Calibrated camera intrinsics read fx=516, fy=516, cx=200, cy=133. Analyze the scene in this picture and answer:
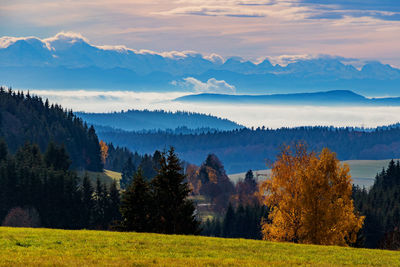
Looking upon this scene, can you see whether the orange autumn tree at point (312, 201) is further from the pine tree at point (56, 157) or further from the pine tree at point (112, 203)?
the pine tree at point (56, 157)

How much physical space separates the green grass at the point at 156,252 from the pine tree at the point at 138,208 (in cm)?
1462

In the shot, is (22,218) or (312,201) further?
(22,218)

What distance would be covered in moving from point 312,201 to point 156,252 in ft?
98.4

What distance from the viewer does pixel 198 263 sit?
30.3 meters

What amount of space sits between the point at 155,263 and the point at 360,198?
138m

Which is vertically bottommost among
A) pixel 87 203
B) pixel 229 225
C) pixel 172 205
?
pixel 229 225

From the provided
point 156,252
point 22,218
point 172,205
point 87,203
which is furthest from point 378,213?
point 156,252

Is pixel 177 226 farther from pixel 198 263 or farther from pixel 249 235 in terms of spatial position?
pixel 249 235

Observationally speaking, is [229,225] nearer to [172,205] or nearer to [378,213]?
[378,213]

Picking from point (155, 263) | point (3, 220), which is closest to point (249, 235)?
point (3, 220)

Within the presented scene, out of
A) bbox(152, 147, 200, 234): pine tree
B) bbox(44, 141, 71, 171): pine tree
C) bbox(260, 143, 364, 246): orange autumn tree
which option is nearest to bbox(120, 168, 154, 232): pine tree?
bbox(152, 147, 200, 234): pine tree

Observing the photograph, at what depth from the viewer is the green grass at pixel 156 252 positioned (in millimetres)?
30188

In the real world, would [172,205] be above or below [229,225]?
above

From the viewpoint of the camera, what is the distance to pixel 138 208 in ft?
192
